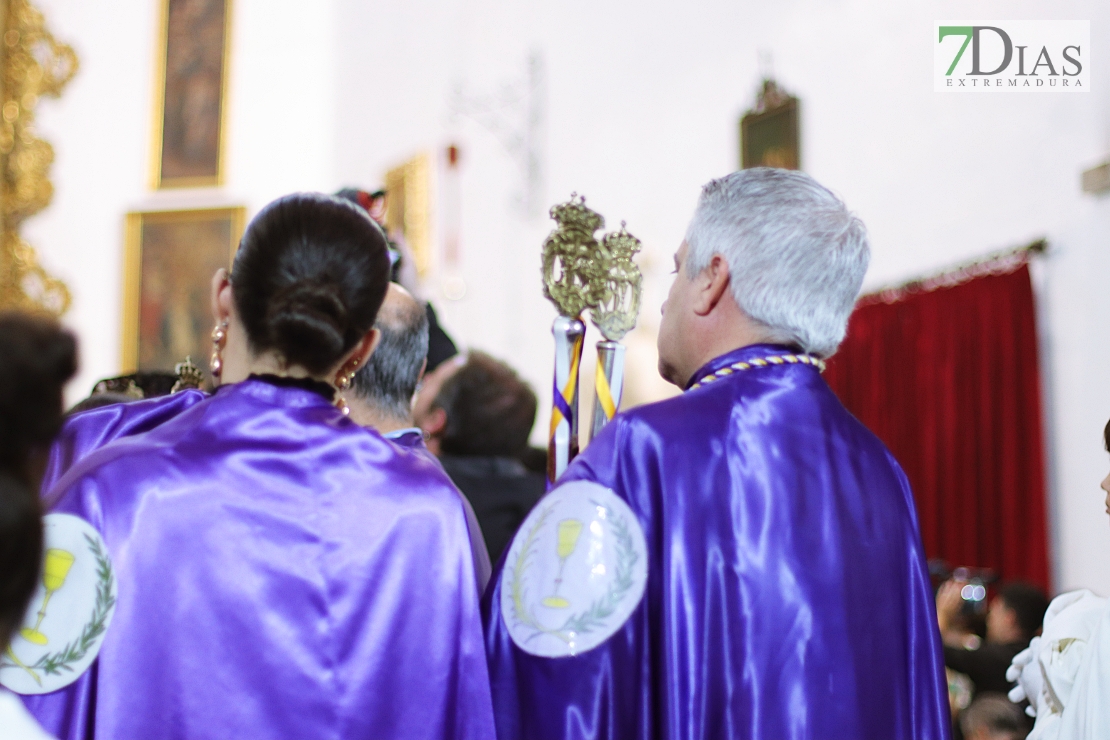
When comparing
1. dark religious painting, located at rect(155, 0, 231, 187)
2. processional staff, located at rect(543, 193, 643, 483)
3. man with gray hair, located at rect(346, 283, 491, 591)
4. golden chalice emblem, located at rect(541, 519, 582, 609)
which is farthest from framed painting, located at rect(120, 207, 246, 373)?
golden chalice emblem, located at rect(541, 519, 582, 609)

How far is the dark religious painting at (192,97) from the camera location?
978 centimetres

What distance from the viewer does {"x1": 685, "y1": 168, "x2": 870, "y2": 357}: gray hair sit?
1.87 metres

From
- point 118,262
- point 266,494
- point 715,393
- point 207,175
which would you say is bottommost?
point 266,494

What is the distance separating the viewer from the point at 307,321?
1686 millimetres

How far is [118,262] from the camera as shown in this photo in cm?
969

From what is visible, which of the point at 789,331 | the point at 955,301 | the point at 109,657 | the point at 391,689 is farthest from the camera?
the point at 955,301

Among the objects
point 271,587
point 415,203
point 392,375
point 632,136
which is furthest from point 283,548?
point 415,203

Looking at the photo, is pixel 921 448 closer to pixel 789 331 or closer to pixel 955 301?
pixel 955 301

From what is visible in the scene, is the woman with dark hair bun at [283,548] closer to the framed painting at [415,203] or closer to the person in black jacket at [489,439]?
the person in black jacket at [489,439]

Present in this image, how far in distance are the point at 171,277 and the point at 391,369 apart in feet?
26.0

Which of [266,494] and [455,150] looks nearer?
[266,494]

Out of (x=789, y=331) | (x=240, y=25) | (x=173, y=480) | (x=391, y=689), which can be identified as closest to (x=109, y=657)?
(x=173, y=480)

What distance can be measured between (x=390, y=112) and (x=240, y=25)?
4.74ft

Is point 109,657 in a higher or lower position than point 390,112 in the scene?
lower
